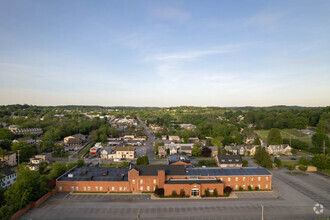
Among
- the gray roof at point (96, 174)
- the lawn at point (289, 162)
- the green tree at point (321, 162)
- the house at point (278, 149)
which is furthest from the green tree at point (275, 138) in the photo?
the gray roof at point (96, 174)

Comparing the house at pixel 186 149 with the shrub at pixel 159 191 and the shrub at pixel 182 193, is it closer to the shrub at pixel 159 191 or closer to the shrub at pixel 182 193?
the shrub at pixel 182 193

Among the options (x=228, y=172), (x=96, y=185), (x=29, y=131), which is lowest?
(x=96, y=185)

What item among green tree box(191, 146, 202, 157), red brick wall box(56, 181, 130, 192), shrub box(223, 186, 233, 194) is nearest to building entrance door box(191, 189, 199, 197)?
shrub box(223, 186, 233, 194)

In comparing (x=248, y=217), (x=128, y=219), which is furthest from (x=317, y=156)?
(x=128, y=219)

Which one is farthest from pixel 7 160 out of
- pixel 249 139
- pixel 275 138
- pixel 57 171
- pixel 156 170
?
pixel 275 138

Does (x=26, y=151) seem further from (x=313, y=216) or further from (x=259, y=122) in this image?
(x=259, y=122)

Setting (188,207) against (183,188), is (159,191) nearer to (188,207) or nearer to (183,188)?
(183,188)
